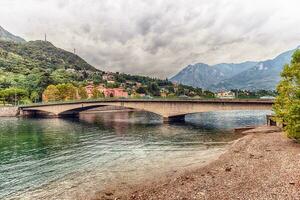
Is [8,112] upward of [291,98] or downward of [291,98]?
downward

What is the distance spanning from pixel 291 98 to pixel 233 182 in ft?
64.7

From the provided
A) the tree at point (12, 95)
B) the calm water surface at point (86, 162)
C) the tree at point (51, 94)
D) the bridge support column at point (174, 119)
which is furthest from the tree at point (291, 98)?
the tree at point (12, 95)

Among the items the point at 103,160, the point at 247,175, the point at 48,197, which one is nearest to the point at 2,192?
the point at 48,197

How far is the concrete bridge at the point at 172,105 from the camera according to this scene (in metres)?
73.3

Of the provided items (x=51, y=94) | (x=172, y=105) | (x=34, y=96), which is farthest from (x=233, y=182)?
(x=34, y=96)

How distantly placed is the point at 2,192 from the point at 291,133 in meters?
32.8

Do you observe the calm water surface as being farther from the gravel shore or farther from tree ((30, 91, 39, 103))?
tree ((30, 91, 39, 103))

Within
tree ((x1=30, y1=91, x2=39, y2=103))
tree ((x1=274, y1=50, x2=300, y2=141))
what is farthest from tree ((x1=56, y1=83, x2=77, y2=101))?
tree ((x1=274, y1=50, x2=300, y2=141))

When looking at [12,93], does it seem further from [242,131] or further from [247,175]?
[247,175]

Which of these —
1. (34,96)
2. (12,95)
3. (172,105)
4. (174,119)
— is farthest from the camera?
(34,96)

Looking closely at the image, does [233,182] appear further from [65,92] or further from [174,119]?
[65,92]

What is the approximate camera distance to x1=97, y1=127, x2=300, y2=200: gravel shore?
19.3m

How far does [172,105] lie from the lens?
88.4m

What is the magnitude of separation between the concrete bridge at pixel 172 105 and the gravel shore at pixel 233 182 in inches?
1666
